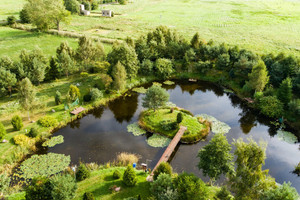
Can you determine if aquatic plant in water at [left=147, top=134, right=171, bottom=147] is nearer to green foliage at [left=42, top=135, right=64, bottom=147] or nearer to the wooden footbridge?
the wooden footbridge

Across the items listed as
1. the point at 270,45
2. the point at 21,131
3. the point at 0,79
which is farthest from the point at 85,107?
the point at 270,45

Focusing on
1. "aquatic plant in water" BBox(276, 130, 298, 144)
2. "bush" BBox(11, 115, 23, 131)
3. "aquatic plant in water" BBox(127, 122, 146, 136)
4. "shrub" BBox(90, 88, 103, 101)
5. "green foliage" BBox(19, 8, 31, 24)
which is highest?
"green foliage" BBox(19, 8, 31, 24)

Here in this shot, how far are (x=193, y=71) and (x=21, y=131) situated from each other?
46363 millimetres

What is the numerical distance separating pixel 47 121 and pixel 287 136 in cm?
4504

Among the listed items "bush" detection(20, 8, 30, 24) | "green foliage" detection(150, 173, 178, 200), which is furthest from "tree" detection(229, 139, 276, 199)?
"bush" detection(20, 8, 30, 24)

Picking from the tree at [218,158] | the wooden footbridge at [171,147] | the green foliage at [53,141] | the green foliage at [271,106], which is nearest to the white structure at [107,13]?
the green foliage at [53,141]

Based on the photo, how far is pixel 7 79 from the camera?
46.3 metres

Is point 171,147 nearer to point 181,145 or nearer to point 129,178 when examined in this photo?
point 181,145

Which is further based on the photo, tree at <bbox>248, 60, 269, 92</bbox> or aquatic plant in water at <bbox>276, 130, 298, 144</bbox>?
tree at <bbox>248, 60, 269, 92</bbox>

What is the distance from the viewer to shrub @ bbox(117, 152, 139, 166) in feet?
114

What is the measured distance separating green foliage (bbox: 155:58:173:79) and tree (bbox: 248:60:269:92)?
21467 mm

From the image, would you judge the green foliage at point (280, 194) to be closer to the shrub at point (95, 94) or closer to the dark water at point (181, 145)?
the dark water at point (181, 145)

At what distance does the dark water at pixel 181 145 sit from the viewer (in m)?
35.8

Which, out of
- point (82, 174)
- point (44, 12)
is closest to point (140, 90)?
point (82, 174)
